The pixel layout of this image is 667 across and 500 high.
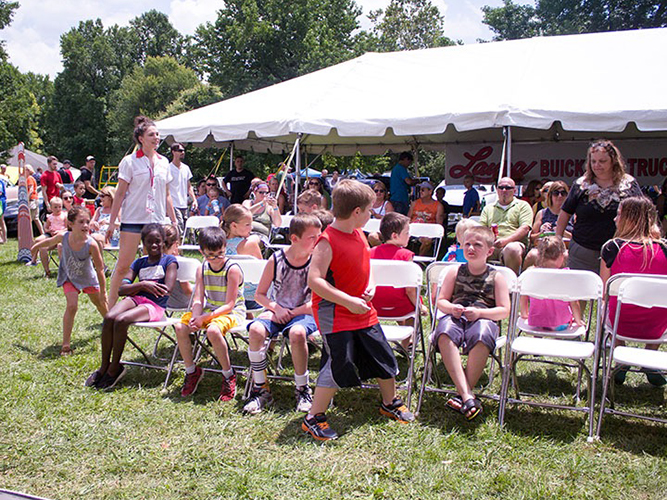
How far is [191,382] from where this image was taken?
408 centimetres

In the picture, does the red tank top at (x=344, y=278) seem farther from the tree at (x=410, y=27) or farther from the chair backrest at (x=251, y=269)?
the tree at (x=410, y=27)

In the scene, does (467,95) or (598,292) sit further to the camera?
(467,95)

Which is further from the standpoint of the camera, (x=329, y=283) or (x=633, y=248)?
(x=633, y=248)

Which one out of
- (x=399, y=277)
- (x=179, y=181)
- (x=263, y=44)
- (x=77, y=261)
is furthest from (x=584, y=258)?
(x=263, y=44)

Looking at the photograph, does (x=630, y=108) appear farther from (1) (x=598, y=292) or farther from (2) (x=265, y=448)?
(2) (x=265, y=448)

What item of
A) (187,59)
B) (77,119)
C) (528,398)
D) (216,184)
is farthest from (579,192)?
(187,59)

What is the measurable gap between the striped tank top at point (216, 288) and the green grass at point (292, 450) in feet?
1.80

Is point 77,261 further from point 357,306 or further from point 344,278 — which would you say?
point 357,306

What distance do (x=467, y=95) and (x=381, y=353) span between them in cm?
617

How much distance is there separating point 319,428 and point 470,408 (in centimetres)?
85

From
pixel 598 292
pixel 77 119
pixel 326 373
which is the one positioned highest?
pixel 77 119

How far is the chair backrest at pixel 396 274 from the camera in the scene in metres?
3.97

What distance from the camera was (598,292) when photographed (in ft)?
11.9

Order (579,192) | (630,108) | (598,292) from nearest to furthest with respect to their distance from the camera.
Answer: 1. (598,292)
2. (579,192)
3. (630,108)
